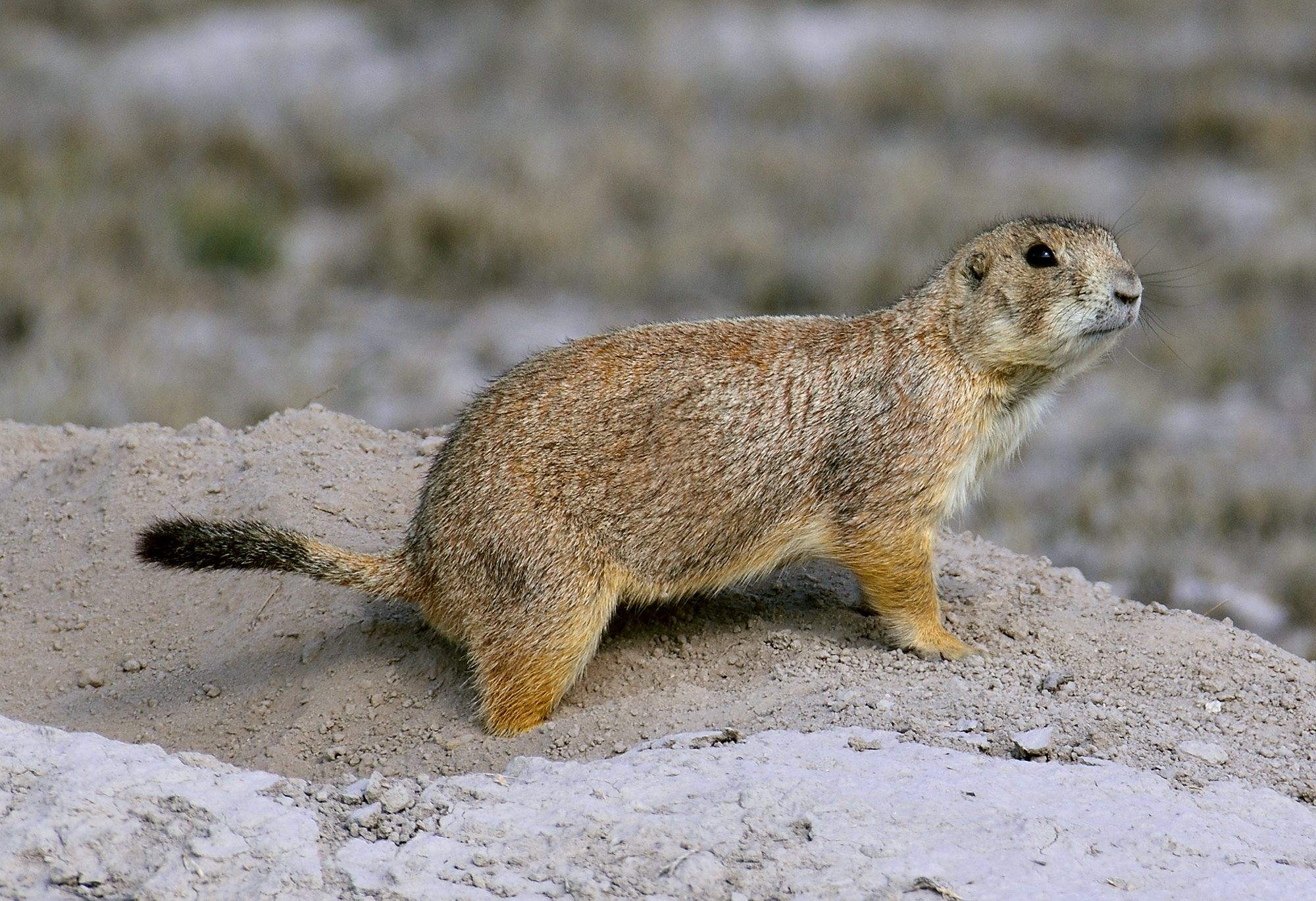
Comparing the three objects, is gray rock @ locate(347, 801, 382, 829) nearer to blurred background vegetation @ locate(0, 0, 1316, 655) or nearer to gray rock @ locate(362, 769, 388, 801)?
gray rock @ locate(362, 769, 388, 801)

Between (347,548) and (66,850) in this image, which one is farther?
(347,548)

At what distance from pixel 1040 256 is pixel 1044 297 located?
0.55 feet

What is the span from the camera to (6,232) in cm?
1167

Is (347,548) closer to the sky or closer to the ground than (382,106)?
closer to the ground

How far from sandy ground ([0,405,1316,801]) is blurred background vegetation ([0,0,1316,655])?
2663 millimetres

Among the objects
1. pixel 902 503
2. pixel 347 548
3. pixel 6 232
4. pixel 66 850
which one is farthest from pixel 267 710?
pixel 6 232

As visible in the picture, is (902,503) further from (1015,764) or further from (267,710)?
(267,710)

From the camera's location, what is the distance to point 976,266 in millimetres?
4926

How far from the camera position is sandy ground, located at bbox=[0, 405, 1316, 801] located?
4293 mm

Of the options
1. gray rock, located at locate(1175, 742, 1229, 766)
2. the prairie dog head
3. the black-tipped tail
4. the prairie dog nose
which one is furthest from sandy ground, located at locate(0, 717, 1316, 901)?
the prairie dog nose

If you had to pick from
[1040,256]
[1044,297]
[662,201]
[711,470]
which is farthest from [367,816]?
[662,201]

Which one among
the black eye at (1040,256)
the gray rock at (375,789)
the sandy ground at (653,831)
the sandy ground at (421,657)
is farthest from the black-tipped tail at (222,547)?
the black eye at (1040,256)

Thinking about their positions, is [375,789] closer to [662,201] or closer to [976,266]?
[976,266]

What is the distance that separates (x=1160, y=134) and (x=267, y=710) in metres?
14.2
